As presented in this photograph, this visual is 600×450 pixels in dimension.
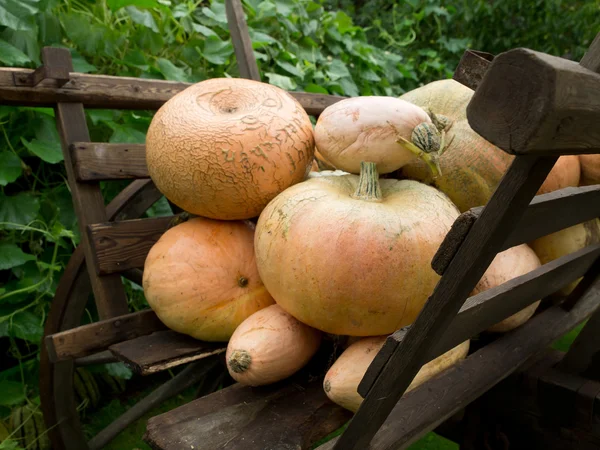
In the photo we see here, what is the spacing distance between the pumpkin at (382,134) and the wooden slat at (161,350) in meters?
0.57

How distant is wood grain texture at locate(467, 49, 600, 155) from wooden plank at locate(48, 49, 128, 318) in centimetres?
121

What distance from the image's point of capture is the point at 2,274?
2.17 metres

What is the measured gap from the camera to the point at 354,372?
1.07 meters

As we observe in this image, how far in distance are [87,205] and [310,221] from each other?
0.74 meters

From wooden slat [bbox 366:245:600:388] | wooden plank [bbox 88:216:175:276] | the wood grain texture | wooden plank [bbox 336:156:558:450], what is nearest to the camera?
the wood grain texture

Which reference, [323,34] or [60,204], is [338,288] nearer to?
[60,204]

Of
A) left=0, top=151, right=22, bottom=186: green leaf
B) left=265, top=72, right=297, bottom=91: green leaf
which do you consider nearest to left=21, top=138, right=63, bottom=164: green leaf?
left=0, top=151, right=22, bottom=186: green leaf

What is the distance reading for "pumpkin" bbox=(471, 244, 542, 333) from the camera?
1.31 meters

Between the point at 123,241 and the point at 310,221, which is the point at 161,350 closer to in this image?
the point at 123,241

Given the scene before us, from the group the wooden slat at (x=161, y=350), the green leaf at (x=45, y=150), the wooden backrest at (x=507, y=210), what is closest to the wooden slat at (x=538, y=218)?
the wooden backrest at (x=507, y=210)

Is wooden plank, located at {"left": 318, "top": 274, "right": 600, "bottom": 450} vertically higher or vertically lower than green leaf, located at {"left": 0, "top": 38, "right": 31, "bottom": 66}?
lower

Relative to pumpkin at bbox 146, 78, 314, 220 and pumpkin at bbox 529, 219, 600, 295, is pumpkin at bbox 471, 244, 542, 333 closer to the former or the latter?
pumpkin at bbox 529, 219, 600, 295

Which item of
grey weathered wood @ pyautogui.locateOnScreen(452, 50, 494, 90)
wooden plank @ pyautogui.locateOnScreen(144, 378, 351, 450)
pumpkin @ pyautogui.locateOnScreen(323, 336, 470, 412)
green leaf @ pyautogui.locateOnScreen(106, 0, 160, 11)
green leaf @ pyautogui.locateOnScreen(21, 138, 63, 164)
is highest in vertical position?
grey weathered wood @ pyautogui.locateOnScreen(452, 50, 494, 90)

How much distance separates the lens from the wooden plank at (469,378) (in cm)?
104
